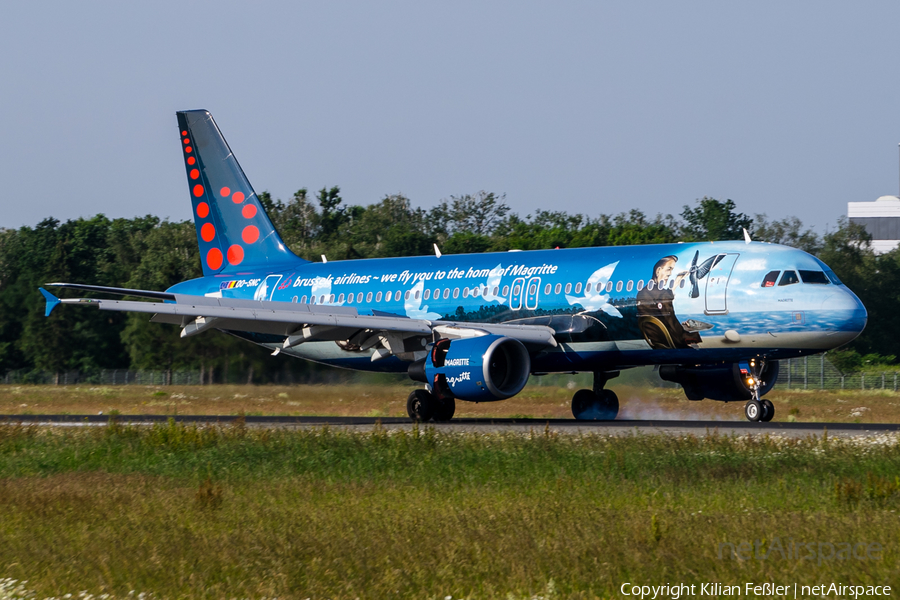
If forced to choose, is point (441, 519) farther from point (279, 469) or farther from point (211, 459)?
point (211, 459)

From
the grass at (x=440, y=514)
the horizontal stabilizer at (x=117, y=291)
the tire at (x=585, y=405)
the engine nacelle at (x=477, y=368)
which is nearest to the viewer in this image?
the grass at (x=440, y=514)

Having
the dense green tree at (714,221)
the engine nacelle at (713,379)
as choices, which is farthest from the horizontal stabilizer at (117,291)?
the dense green tree at (714,221)

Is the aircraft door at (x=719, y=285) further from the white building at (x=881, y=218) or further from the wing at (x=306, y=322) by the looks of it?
the white building at (x=881, y=218)

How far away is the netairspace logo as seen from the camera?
7.18m

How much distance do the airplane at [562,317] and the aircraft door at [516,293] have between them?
0.09ft

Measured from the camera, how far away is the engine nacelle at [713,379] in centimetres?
2379

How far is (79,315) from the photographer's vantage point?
201 ft

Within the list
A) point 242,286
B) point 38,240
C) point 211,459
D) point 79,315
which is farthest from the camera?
point 38,240

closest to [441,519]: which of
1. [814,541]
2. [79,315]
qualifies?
[814,541]

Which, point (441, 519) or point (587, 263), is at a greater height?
point (587, 263)

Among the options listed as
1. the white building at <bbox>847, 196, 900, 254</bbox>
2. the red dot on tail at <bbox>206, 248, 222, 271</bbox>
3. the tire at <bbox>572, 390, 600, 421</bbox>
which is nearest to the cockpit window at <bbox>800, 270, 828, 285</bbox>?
the tire at <bbox>572, 390, 600, 421</bbox>

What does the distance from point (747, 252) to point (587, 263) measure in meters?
3.51

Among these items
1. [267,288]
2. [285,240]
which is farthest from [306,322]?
[285,240]

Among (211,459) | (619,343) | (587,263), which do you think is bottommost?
(211,459)
